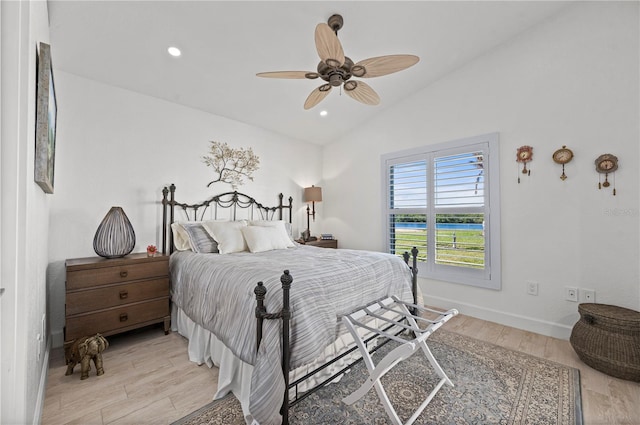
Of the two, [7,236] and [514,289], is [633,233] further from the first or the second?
[7,236]

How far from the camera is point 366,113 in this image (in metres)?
4.03

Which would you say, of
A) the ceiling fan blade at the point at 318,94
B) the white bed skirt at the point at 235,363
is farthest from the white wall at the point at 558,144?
the white bed skirt at the point at 235,363

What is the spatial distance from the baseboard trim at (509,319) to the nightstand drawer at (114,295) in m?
3.10

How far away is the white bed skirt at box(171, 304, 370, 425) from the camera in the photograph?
5.34 feet

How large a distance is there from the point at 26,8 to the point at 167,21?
1356mm

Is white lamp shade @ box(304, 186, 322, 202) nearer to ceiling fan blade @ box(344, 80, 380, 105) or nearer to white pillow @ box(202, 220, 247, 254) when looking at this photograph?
white pillow @ box(202, 220, 247, 254)

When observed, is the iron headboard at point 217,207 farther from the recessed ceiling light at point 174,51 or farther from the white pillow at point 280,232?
the recessed ceiling light at point 174,51

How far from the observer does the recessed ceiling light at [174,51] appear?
2.45 m

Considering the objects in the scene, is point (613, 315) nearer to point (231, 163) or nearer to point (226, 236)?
point (226, 236)

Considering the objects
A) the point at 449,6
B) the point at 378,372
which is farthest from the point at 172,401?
the point at 449,6

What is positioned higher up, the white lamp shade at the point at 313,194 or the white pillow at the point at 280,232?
the white lamp shade at the point at 313,194

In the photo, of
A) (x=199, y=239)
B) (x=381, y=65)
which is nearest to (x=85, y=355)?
(x=199, y=239)

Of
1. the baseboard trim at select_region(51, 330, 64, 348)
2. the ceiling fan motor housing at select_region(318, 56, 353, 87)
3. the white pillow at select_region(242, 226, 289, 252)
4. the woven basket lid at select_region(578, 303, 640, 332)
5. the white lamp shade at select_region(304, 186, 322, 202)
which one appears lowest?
the baseboard trim at select_region(51, 330, 64, 348)

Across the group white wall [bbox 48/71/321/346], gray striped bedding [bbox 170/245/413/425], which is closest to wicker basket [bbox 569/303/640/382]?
gray striped bedding [bbox 170/245/413/425]
